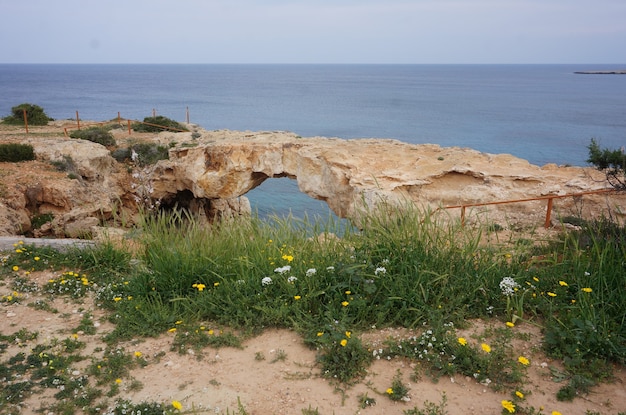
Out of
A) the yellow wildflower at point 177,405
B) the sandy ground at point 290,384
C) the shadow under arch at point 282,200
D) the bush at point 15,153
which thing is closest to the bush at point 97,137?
the bush at point 15,153

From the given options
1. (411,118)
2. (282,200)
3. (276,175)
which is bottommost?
(282,200)

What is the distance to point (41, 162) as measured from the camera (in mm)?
17750

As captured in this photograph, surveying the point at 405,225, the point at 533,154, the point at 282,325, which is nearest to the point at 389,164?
the point at 405,225

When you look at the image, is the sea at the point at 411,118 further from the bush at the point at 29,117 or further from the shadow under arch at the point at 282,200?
the bush at the point at 29,117

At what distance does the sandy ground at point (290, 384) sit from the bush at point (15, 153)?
15152 millimetres

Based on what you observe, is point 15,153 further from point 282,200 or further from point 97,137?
point 282,200

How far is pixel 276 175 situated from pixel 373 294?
1454 centimetres

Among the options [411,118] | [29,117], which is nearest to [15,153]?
[29,117]

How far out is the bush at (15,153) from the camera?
17.2 m

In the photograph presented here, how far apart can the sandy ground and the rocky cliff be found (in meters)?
7.84

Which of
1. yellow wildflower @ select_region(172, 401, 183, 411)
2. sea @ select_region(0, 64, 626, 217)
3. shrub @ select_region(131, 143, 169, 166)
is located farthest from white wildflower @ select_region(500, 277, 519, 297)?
sea @ select_region(0, 64, 626, 217)

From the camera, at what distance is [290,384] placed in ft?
13.3

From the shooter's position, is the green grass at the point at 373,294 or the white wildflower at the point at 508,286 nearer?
the green grass at the point at 373,294

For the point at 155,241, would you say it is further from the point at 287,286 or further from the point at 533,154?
the point at 533,154
